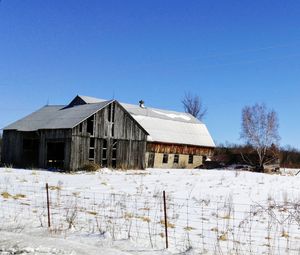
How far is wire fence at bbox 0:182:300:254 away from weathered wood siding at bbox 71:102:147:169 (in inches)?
761

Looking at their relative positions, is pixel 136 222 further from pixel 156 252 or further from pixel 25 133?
pixel 25 133

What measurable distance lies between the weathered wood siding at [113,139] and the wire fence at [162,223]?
1932cm

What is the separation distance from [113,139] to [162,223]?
2739 cm

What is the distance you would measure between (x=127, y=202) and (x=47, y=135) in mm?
22597

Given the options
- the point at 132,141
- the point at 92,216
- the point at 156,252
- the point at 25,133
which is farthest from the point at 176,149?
the point at 156,252

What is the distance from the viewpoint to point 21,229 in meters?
10.1

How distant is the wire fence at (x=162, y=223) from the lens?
9.63m

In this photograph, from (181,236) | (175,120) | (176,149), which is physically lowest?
(181,236)

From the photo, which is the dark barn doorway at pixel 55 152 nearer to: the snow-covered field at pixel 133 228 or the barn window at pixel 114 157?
the barn window at pixel 114 157

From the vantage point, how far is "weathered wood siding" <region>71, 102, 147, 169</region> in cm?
3594

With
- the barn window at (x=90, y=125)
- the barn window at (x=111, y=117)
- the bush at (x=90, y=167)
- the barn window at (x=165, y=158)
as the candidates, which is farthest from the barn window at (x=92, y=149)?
the barn window at (x=165, y=158)

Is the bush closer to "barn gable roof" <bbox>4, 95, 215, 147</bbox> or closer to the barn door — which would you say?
"barn gable roof" <bbox>4, 95, 215, 147</bbox>

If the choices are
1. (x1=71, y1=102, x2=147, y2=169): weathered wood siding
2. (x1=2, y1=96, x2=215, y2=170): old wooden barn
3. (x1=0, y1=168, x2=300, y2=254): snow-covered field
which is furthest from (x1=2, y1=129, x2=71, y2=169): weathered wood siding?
(x1=0, y1=168, x2=300, y2=254): snow-covered field

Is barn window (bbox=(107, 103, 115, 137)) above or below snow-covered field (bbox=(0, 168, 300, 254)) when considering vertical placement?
above
